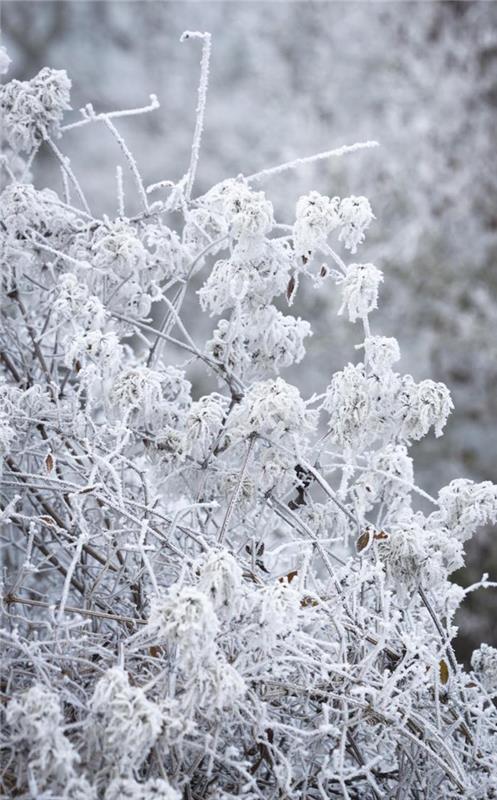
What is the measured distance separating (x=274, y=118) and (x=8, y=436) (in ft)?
11.6

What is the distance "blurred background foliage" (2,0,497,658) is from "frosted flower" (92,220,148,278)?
271 centimetres

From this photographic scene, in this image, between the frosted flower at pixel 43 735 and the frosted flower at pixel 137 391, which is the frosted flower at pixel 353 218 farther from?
the frosted flower at pixel 43 735

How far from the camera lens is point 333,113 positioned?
4.25 m

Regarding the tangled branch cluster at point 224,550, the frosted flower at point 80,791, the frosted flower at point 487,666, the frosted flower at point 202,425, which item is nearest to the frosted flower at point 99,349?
the tangled branch cluster at point 224,550

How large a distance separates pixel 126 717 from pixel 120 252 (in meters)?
0.57

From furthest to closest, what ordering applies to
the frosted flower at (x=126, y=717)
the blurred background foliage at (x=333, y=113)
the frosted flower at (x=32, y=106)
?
the blurred background foliage at (x=333, y=113)
the frosted flower at (x=32, y=106)
the frosted flower at (x=126, y=717)

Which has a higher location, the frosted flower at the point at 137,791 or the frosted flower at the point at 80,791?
the frosted flower at the point at 137,791

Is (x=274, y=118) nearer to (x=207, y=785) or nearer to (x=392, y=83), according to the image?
(x=392, y=83)

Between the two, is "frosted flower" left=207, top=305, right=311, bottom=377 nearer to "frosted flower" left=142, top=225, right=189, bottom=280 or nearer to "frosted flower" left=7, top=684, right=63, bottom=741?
"frosted flower" left=142, top=225, right=189, bottom=280

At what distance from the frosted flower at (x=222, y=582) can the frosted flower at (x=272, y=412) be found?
0.70 ft

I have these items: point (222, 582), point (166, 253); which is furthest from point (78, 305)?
point (222, 582)

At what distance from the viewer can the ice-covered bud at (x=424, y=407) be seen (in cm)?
113

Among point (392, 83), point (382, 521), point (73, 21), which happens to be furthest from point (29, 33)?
point (382, 521)

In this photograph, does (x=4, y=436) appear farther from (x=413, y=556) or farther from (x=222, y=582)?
(x=413, y=556)
